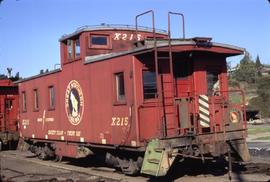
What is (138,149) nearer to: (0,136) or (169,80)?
(169,80)

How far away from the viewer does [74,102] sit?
50.1ft

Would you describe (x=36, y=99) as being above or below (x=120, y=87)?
above

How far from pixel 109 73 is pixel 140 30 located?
2691 mm

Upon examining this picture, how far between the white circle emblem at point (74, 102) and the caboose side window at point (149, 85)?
3.18m

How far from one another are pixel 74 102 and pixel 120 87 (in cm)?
294

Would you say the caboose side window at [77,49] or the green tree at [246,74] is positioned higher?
the green tree at [246,74]

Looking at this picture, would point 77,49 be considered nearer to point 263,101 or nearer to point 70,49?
point 70,49

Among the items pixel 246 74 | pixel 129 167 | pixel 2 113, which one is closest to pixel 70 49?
pixel 129 167

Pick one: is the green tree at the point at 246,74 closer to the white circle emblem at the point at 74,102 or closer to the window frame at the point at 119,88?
the white circle emblem at the point at 74,102

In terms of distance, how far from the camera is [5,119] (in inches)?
947

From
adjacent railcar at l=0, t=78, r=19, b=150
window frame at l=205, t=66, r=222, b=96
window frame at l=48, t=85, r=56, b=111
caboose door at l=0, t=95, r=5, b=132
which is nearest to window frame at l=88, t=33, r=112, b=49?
window frame at l=48, t=85, r=56, b=111

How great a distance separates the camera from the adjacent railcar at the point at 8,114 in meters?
23.7

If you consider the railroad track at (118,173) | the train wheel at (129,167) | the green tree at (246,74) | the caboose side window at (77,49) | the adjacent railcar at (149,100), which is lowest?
the railroad track at (118,173)

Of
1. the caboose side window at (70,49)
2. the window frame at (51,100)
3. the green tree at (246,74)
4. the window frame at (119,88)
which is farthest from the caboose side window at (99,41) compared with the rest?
the green tree at (246,74)
